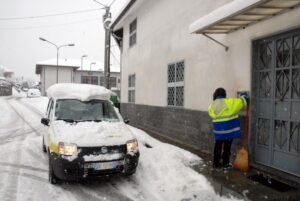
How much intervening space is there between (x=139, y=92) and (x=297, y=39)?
959cm

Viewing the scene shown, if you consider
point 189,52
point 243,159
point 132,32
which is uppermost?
point 132,32

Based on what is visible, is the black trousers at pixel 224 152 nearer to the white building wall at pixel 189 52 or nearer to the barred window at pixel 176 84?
the white building wall at pixel 189 52

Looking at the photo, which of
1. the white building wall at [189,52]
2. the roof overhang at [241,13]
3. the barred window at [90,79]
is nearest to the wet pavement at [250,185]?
the white building wall at [189,52]

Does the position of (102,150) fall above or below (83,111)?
below

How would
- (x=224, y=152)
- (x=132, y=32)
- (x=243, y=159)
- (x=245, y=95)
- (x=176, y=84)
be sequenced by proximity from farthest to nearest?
1. (x=132, y=32)
2. (x=176, y=84)
3. (x=224, y=152)
4. (x=245, y=95)
5. (x=243, y=159)

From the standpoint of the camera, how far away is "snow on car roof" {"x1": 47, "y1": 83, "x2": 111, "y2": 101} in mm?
6637

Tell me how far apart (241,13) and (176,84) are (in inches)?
200

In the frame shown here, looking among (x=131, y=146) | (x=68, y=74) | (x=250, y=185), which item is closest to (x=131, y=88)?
(x=131, y=146)

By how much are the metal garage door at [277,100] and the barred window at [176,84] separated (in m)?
3.67

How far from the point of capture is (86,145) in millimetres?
5023

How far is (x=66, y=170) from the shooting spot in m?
4.94

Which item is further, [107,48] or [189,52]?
[107,48]

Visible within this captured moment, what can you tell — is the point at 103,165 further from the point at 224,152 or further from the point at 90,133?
the point at 224,152

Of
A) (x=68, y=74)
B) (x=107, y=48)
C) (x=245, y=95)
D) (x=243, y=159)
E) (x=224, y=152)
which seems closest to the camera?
(x=243, y=159)
